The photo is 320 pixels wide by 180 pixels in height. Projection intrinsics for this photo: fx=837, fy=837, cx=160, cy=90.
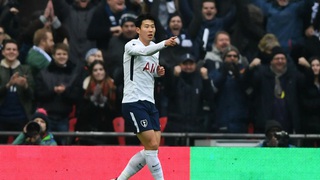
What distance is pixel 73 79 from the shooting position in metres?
13.8

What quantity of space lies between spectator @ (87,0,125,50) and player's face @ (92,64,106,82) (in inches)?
24.7

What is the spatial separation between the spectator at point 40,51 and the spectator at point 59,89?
0.43ft

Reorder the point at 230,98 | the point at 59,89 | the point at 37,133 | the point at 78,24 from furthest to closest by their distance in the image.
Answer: the point at 78,24 → the point at 230,98 → the point at 59,89 → the point at 37,133

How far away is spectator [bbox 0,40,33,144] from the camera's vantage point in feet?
44.4

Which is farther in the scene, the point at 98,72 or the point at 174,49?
the point at 174,49

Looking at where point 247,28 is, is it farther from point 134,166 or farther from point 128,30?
point 134,166

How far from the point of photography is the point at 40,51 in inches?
548

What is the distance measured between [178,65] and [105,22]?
1.45m

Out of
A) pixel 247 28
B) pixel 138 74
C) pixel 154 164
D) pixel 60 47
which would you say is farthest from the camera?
pixel 247 28

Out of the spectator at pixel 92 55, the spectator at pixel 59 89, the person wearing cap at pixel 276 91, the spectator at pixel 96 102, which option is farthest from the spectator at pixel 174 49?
the spectator at pixel 59 89

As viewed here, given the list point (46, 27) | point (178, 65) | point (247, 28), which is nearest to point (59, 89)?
point (46, 27)

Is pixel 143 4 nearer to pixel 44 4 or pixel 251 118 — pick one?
pixel 44 4

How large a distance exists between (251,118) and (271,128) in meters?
1.63

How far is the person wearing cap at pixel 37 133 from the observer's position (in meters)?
12.1
